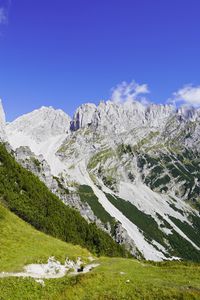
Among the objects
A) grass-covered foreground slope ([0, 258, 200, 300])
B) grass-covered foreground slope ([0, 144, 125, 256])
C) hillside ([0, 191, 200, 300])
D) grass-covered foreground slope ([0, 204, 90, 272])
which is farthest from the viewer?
grass-covered foreground slope ([0, 144, 125, 256])

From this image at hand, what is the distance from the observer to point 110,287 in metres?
41.9

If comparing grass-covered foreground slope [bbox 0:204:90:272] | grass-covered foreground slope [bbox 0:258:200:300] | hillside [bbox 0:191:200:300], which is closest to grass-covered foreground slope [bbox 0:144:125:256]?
grass-covered foreground slope [bbox 0:204:90:272]

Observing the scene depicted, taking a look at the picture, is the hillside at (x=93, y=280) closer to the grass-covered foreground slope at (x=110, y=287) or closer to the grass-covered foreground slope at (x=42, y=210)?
the grass-covered foreground slope at (x=110, y=287)

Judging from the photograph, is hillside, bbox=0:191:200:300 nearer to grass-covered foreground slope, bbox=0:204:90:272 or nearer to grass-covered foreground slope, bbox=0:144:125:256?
grass-covered foreground slope, bbox=0:204:90:272

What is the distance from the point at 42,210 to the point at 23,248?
225ft

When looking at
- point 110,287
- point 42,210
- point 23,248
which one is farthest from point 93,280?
point 42,210

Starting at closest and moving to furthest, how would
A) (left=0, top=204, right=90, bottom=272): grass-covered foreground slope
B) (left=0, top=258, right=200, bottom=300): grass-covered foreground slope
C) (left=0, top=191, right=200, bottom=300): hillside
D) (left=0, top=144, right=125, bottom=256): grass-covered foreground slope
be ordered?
(left=0, top=258, right=200, bottom=300): grass-covered foreground slope → (left=0, top=191, right=200, bottom=300): hillside → (left=0, top=204, right=90, bottom=272): grass-covered foreground slope → (left=0, top=144, right=125, bottom=256): grass-covered foreground slope

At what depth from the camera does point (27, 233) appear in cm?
6638

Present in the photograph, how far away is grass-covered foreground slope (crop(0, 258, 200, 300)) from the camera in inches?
1550

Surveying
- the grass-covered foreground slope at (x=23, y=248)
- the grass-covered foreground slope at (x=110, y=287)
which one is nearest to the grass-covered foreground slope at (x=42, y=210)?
the grass-covered foreground slope at (x=23, y=248)

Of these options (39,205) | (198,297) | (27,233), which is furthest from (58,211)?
(198,297)

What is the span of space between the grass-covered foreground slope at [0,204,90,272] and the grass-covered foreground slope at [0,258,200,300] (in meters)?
6.69

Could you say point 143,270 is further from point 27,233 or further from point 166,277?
point 27,233

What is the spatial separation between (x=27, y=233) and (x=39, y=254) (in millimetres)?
11623
